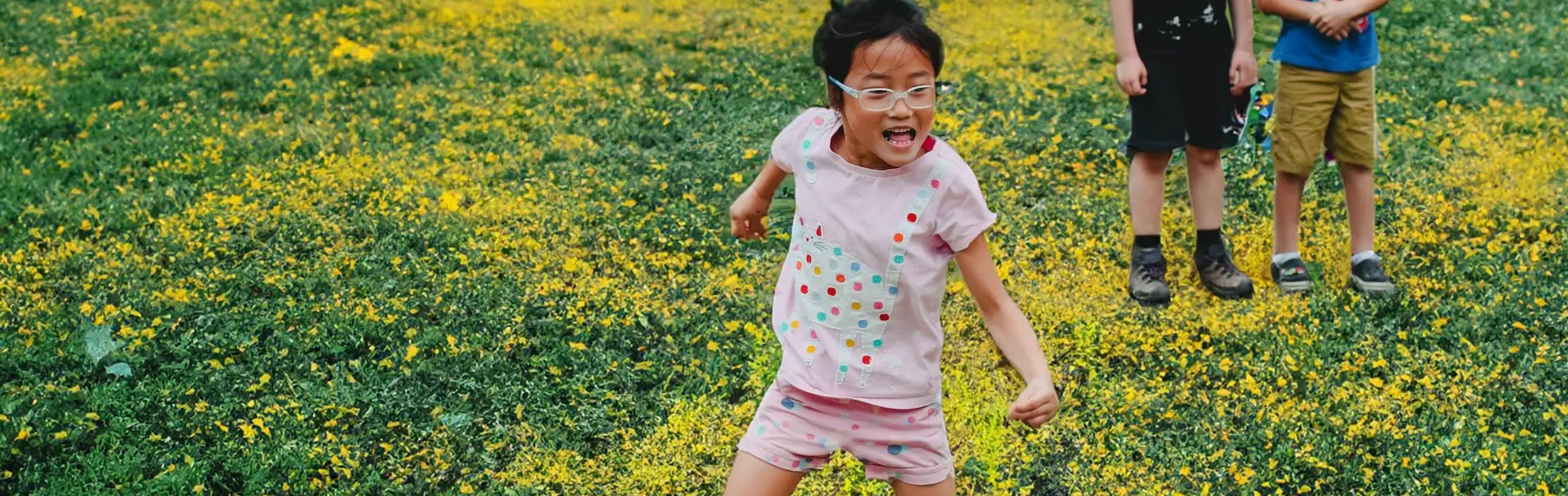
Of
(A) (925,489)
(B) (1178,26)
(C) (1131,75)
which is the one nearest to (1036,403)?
(A) (925,489)

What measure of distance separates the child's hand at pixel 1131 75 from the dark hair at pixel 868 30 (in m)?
2.12

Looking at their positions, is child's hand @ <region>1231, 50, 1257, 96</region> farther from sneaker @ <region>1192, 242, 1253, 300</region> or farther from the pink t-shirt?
the pink t-shirt

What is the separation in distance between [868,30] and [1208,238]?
9.23 feet

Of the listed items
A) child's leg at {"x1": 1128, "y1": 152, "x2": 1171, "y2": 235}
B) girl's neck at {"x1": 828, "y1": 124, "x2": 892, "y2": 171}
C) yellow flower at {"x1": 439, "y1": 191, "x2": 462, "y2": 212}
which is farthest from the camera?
yellow flower at {"x1": 439, "y1": 191, "x2": 462, "y2": 212}

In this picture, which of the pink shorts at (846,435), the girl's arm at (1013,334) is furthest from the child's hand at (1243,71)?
the pink shorts at (846,435)

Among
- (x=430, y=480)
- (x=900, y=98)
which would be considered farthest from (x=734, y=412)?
(x=900, y=98)

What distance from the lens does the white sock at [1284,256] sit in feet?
16.5

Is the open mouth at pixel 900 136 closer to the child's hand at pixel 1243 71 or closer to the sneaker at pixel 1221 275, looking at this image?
the child's hand at pixel 1243 71

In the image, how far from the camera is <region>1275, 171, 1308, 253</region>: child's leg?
16.2ft

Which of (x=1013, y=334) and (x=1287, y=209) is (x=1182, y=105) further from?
(x=1013, y=334)

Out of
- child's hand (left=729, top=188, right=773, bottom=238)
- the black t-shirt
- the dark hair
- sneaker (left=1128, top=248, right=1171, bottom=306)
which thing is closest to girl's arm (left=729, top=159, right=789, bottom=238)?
child's hand (left=729, top=188, right=773, bottom=238)

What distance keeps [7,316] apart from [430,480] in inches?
74.3

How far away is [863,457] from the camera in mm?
2873

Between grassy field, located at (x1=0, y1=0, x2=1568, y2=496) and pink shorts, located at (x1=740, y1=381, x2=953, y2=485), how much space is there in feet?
2.74
